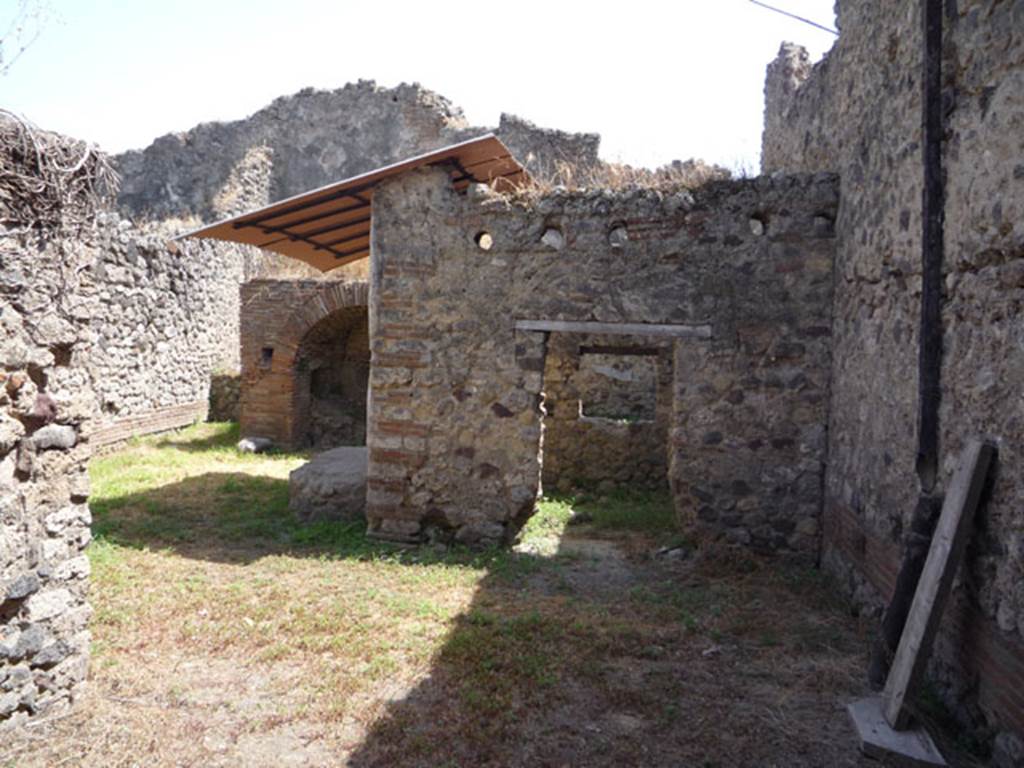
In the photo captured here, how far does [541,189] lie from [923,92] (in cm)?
330

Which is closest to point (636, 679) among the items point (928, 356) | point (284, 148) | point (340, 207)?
point (928, 356)

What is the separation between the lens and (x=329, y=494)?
7.24 metres

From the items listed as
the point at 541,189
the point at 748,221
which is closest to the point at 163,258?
the point at 541,189

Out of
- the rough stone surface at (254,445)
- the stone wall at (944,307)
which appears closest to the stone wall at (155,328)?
the rough stone surface at (254,445)

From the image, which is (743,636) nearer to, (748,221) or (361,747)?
(361,747)

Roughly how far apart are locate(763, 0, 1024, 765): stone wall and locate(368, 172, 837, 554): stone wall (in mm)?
366

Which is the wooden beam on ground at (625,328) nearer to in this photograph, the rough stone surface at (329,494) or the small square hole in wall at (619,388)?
the rough stone surface at (329,494)

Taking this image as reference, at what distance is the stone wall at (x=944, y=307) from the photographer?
3.04 meters

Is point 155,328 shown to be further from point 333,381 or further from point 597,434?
point 597,434

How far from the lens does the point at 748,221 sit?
6133 mm

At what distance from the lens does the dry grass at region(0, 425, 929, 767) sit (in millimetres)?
3350

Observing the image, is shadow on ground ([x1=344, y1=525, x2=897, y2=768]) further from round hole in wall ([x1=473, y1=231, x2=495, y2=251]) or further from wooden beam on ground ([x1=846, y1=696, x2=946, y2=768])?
round hole in wall ([x1=473, y1=231, x2=495, y2=251])

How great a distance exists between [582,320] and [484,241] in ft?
3.87

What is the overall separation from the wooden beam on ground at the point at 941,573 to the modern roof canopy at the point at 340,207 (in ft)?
13.9
